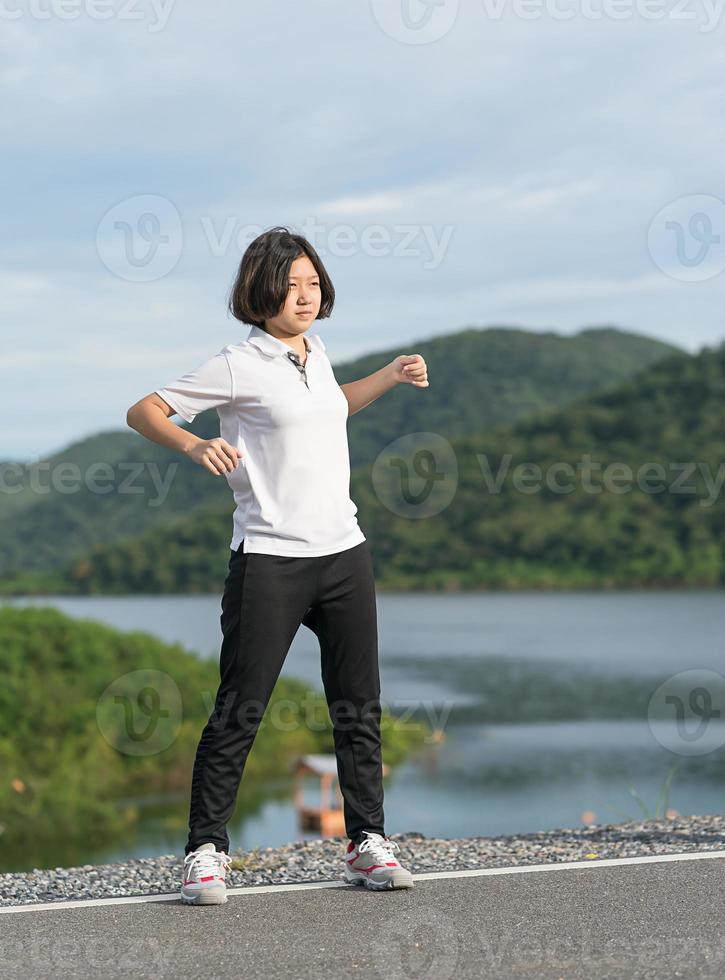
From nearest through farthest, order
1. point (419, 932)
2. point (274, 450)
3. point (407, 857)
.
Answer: point (419, 932), point (274, 450), point (407, 857)

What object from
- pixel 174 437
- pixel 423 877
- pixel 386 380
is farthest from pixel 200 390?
pixel 423 877

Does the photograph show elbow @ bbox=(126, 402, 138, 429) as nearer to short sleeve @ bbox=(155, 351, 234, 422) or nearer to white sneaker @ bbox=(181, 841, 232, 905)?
short sleeve @ bbox=(155, 351, 234, 422)

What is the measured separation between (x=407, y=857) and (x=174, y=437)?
219 cm

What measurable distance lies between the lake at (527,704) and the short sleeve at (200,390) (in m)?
3.70

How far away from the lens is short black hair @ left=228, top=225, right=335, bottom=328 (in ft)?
14.1

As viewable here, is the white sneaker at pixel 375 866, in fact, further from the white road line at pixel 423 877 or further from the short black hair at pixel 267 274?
the short black hair at pixel 267 274

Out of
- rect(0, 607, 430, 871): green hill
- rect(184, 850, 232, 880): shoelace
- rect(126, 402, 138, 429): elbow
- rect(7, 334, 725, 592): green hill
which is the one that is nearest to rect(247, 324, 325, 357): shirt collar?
rect(126, 402, 138, 429): elbow

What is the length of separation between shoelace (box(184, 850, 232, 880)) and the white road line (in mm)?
120

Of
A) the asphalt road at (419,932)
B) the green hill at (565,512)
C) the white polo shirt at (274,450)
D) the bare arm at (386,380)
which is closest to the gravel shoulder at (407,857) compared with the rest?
the asphalt road at (419,932)

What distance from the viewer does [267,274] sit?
429 cm

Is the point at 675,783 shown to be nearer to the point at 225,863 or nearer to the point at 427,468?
the point at 225,863

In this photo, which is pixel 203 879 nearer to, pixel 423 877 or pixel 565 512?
pixel 423 877

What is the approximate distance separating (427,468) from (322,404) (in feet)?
386

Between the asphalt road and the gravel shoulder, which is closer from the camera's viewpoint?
the asphalt road
